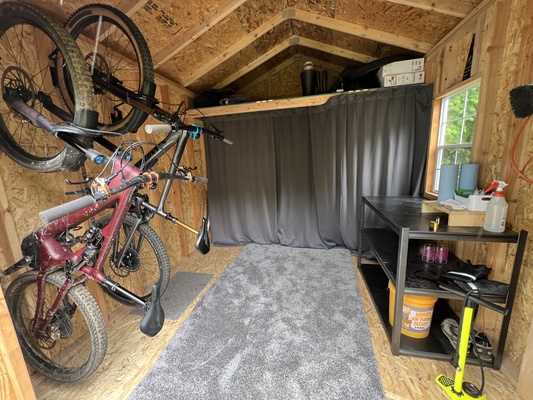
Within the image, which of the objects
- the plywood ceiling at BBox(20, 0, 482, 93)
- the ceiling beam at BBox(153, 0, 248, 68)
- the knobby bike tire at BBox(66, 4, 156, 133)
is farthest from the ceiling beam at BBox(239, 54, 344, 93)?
the knobby bike tire at BBox(66, 4, 156, 133)

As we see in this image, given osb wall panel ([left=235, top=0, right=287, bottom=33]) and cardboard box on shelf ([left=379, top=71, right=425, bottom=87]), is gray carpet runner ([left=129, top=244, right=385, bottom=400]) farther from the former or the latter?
osb wall panel ([left=235, top=0, right=287, bottom=33])

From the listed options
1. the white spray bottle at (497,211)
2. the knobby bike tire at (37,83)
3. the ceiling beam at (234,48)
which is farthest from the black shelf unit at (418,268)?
the ceiling beam at (234,48)

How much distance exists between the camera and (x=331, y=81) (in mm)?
3305

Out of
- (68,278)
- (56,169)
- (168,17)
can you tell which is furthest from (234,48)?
(68,278)

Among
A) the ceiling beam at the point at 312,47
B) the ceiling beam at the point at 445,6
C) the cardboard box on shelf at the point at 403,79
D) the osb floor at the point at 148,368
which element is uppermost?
the ceiling beam at the point at 312,47

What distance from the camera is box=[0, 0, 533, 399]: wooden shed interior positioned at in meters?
1.29

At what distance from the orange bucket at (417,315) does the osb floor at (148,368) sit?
17 cm

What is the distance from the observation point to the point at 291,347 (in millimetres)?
1563

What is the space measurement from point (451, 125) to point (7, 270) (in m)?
3.56

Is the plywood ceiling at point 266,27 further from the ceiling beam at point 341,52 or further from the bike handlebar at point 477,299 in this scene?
the bike handlebar at point 477,299

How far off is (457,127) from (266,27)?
2.14 m

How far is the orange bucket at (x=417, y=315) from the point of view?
4.91 feet

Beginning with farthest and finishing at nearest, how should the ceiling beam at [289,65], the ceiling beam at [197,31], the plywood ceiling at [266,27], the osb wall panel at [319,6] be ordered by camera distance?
the ceiling beam at [289,65]
the osb wall panel at [319,6]
the ceiling beam at [197,31]
the plywood ceiling at [266,27]

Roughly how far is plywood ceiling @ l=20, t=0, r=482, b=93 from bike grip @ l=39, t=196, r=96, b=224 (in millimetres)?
1557
